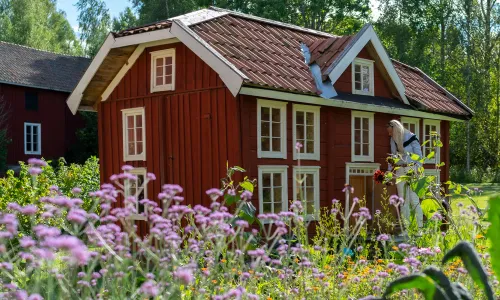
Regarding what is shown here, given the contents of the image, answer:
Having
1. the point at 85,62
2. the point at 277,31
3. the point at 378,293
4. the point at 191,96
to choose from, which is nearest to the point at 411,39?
the point at 85,62

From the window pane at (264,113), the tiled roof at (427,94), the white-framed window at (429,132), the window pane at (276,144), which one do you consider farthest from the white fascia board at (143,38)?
the white-framed window at (429,132)

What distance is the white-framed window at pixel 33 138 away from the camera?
103ft

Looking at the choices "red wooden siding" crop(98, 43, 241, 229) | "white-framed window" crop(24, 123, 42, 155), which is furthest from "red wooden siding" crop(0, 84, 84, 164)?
"red wooden siding" crop(98, 43, 241, 229)

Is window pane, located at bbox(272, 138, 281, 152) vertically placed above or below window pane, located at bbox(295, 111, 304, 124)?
below

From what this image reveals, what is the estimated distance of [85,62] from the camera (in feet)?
121

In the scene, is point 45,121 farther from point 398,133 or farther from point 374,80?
point 398,133

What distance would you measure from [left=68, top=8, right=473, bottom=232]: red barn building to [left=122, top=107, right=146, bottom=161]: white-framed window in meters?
0.02

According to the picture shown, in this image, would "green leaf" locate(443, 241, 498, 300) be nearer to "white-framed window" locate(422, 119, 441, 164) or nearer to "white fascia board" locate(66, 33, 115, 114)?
"white fascia board" locate(66, 33, 115, 114)

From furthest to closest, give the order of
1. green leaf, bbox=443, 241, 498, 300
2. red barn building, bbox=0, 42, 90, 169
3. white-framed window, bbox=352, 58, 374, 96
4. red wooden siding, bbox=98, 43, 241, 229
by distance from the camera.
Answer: red barn building, bbox=0, 42, 90, 169 < white-framed window, bbox=352, 58, 374, 96 < red wooden siding, bbox=98, 43, 241, 229 < green leaf, bbox=443, 241, 498, 300

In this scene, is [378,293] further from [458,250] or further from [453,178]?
[453,178]

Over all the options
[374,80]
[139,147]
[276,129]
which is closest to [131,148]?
[139,147]

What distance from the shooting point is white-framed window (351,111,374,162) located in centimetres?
1374

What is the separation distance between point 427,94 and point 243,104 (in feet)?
23.7

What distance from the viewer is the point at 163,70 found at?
12.3m
